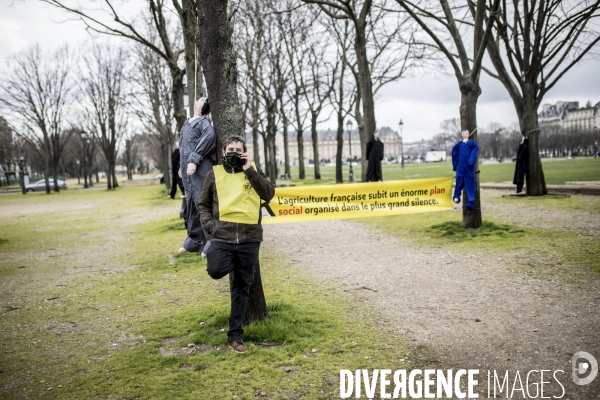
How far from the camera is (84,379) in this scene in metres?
4.08

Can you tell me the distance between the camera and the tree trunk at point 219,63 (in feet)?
15.9

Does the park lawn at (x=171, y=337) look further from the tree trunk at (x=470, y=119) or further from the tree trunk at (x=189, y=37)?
the tree trunk at (x=189, y=37)

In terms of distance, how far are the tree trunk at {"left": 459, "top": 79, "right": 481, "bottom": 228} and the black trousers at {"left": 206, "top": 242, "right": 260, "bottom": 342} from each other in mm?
7194

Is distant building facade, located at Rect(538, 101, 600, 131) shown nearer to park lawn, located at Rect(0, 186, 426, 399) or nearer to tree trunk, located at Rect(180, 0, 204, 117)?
tree trunk, located at Rect(180, 0, 204, 117)

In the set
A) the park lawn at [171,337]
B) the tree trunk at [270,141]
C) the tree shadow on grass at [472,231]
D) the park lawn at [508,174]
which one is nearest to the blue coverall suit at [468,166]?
the tree shadow on grass at [472,231]

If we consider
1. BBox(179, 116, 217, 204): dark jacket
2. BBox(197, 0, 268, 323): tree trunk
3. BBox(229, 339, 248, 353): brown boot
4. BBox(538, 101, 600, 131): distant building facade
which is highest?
BBox(538, 101, 600, 131): distant building facade

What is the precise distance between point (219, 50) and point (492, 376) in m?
4.05

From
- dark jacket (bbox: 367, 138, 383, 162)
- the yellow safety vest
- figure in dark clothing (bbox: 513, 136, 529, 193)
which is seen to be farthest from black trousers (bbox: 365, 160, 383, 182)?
the yellow safety vest

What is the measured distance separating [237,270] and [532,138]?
1485cm

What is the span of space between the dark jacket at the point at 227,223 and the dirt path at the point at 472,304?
1893 millimetres

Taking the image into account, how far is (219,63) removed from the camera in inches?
192

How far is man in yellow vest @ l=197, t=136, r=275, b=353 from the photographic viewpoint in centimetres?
443

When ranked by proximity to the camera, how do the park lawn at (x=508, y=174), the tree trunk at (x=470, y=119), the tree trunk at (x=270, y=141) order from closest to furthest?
the tree trunk at (x=470, y=119)
the park lawn at (x=508, y=174)
the tree trunk at (x=270, y=141)

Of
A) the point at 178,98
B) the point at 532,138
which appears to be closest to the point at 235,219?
the point at 178,98
